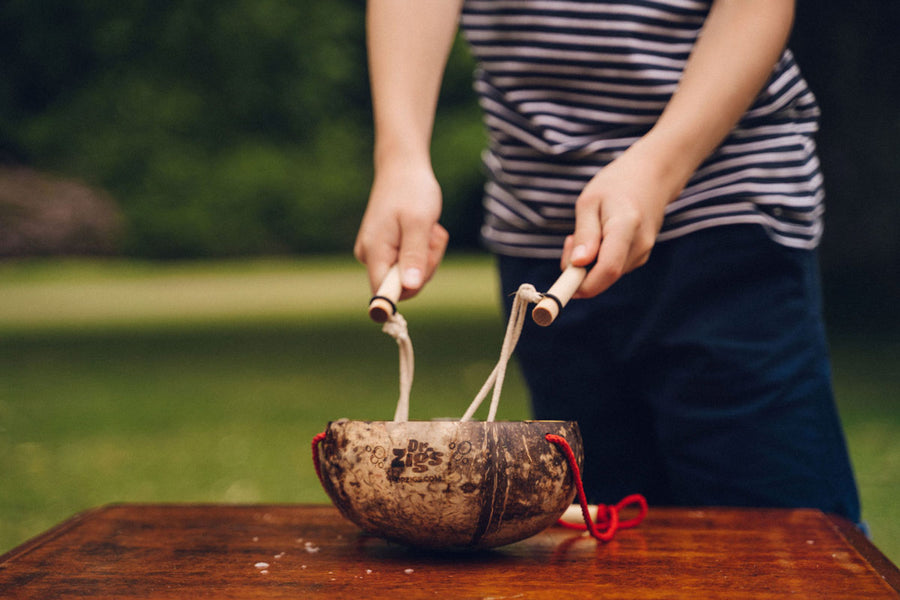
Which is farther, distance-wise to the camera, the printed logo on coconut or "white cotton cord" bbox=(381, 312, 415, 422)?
"white cotton cord" bbox=(381, 312, 415, 422)

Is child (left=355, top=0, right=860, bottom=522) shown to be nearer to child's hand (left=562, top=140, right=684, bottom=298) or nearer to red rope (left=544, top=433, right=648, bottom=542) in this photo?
child's hand (left=562, top=140, right=684, bottom=298)

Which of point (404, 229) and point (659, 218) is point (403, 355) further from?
point (659, 218)

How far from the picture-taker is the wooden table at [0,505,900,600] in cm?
86

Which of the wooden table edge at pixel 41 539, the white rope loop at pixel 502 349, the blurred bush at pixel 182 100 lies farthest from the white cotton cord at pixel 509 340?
the blurred bush at pixel 182 100

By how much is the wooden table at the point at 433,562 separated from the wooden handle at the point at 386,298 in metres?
0.24

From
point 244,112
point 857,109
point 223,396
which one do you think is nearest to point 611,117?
point 223,396

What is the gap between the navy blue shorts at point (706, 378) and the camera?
1309mm

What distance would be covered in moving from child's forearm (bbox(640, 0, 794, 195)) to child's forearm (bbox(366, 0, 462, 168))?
0.31 meters

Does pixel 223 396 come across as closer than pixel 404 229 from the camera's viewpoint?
No

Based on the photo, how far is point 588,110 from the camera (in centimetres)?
146

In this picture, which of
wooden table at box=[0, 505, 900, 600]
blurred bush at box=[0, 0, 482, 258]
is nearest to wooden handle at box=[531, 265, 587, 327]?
wooden table at box=[0, 505, 900, 600]

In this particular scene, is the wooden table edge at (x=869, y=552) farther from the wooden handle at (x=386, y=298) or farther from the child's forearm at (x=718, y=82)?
the wooden handle at (x=386, y=298)

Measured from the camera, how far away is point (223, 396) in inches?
226

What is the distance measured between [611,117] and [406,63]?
31 centimetres
